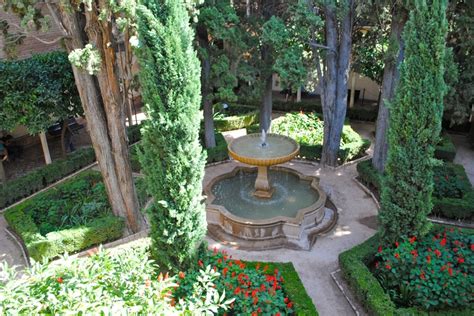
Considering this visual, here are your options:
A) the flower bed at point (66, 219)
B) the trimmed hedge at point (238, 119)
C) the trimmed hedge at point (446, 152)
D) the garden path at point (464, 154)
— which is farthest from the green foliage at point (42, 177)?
Answer: the garden path at point (464, 154)

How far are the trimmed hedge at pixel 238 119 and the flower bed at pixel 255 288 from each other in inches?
371

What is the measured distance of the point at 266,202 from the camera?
12328 millimetres

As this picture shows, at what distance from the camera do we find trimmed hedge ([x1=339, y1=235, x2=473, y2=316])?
26.1ft

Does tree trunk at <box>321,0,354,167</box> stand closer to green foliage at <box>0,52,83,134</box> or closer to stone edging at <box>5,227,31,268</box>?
green foliage at <box>0,52,83,134</box>

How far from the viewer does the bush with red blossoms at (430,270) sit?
26.4 ft

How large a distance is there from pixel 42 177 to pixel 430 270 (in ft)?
38.0

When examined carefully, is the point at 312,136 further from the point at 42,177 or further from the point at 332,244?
the point at 42,177

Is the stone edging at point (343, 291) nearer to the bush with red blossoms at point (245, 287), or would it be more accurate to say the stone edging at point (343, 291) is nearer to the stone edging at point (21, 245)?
the bush with red blossoms at point (245, 287)

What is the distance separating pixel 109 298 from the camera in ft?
14.9

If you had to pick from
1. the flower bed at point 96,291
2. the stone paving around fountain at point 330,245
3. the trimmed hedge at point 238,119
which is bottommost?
the stone paving around fountain at point 330,245

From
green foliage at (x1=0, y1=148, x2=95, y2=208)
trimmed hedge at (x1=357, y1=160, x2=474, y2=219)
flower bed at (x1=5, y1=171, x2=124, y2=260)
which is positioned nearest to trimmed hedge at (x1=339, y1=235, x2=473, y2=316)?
trimmed hedge at (x1=357, y1=160, x2=474, y2=219)

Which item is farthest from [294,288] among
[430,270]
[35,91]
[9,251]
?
[35,91]

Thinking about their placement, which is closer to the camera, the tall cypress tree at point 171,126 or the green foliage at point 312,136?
the tall cypress tree at point 171,126

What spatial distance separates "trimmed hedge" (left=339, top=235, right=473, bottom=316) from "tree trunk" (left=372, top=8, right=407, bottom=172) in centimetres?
345
